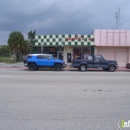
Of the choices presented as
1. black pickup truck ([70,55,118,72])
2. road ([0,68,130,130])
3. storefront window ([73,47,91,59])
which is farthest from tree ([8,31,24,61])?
road ([0,68,130,130])

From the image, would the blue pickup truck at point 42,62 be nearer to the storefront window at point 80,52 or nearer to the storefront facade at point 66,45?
the storefront facade at point 66,45

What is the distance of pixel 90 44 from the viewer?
25703mm

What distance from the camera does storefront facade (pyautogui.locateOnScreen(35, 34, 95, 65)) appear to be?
25.8 metres

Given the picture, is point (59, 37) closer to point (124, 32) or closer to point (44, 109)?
point (124, 32)

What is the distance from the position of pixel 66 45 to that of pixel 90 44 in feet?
10.3

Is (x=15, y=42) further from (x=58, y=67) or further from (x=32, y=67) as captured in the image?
(x=58, y=67)

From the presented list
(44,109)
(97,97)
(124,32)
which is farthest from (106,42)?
(44,109)

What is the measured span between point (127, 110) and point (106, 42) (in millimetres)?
20593

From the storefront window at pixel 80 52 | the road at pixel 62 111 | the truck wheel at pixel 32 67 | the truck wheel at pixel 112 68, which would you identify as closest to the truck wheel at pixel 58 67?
the truck wheel at pixel 32 67

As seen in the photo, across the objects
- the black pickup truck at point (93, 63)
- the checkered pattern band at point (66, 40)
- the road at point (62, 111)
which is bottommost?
the road at point (62, 111)

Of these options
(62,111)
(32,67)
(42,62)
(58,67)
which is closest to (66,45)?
(58,67)

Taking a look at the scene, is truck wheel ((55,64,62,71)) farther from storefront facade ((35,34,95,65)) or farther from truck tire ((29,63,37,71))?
storefront facade ((35,34,95,65))

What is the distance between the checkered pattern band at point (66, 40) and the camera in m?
25.8

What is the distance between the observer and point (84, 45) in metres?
25.9
